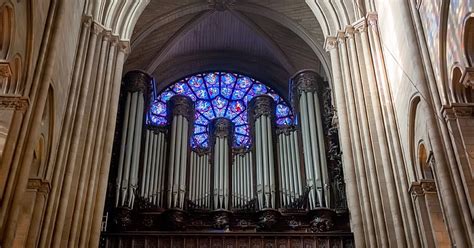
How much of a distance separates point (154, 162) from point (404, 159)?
843 cm

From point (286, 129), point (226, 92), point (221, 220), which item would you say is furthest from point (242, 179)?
point (226, 92)

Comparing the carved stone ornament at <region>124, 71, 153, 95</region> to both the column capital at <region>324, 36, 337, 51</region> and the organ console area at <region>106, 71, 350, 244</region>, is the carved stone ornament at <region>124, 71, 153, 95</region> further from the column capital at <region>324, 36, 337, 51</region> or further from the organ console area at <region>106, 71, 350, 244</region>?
the column capital at <region>324, 36, 337, 51</region>

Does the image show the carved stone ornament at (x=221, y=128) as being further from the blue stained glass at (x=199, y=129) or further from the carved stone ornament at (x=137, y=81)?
the carved stone ornament at (x=137, y=81)

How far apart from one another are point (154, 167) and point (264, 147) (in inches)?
135

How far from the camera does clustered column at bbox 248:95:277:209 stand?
1850 centimetres

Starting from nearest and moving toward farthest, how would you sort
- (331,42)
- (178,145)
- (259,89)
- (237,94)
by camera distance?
1. (331,42)
2. (178,145)
3. (237,94)
4. (259,89)

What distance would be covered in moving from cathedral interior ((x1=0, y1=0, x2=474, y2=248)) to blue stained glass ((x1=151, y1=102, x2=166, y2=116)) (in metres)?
0.05

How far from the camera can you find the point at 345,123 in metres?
15.1

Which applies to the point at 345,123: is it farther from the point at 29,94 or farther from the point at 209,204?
the point at 29,94

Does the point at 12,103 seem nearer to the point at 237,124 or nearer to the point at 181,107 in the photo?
the point at 181,107

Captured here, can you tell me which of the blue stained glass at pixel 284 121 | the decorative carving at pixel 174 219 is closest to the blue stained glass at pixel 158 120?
the blue stained glass at pixel 284 121

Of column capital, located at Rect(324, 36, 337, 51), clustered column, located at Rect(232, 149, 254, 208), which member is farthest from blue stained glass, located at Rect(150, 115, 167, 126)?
column capital, located at Rect(324, 36, 337, 51)

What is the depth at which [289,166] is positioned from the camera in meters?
19.4

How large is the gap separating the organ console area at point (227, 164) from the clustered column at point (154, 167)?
3cm
